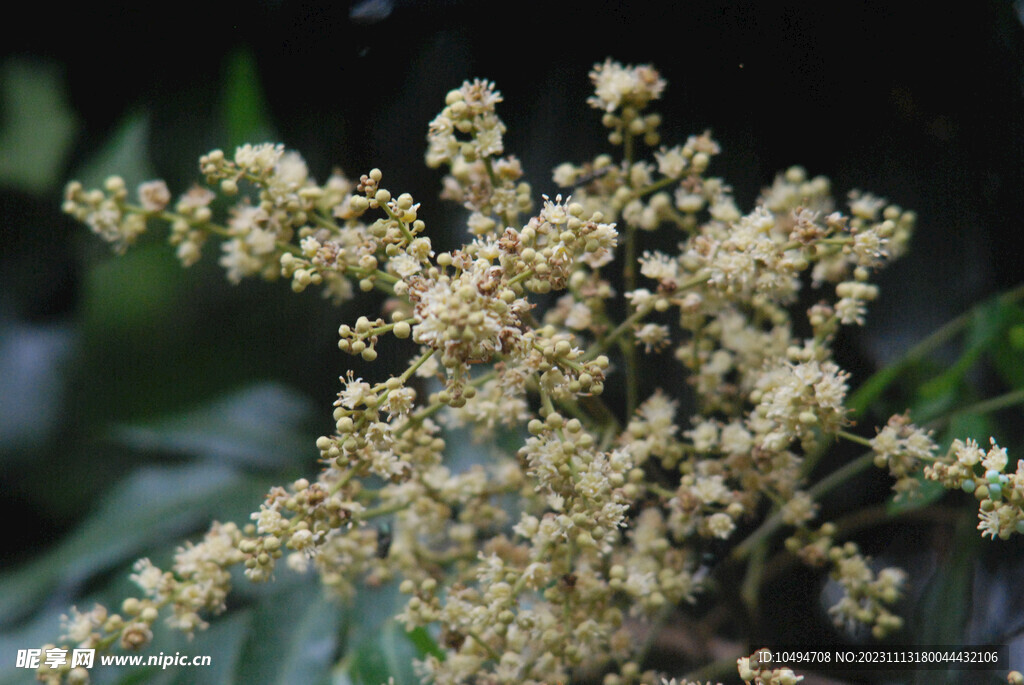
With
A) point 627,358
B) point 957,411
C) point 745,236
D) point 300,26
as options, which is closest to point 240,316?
point 300,26

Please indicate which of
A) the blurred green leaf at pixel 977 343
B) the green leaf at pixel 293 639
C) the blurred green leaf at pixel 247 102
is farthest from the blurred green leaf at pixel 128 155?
the blurred green leaf at pixel 977 343

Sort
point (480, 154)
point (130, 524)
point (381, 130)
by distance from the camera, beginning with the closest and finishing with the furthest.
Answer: point (480, 154) < point (381, 130) < point (130, 524)

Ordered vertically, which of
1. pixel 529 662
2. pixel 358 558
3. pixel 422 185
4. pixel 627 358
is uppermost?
pixel 422 185

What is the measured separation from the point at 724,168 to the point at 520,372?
38cm

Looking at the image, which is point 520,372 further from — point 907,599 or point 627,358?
point 907,599

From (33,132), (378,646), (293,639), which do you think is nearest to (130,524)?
(293,639)

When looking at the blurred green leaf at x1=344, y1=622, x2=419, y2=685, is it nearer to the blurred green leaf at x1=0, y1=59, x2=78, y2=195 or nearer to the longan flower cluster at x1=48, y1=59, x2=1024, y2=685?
the longan flower cluster at x1=48, y1=59, x2=1024, y2=685

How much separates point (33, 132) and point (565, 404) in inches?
32.5

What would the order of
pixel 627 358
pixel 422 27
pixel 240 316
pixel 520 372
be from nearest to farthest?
1. pixel 520 372
2. pixel 627 358
3. pixel 422 27
4. pixel 240 316

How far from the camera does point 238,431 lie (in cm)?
101

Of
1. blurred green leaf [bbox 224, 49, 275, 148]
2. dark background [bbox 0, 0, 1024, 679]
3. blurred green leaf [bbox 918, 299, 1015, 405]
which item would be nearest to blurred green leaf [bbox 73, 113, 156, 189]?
dark background [bbox 0, 0, 1024, 679]

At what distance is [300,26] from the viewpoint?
85 centimetres

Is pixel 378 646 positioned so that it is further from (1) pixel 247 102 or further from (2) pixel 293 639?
(1) pixel 247 102

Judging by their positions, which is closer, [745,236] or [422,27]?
[745,236]
